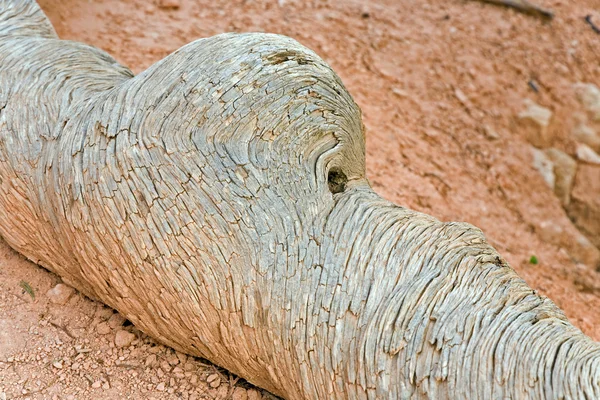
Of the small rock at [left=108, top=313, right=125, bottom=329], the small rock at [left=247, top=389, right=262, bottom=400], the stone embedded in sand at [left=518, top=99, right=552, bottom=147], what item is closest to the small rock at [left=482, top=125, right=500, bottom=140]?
the stone embedded in sand at [left=518, top=99, right=552, bottom=147]

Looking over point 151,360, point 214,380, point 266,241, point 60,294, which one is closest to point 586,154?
point 266,241

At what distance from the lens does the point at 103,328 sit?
2.51 metres

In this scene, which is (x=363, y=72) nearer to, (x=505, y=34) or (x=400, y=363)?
(x=505, y=34)

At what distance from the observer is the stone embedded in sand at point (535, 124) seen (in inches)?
200

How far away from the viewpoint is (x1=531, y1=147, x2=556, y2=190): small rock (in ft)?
15.9

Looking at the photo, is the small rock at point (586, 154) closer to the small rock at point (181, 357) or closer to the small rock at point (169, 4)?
the small rock at point (169, 4)

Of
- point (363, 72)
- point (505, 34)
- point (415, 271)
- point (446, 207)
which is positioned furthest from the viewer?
point (505, 34)

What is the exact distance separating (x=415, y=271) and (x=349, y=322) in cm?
29

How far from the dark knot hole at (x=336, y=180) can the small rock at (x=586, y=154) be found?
3430 mm

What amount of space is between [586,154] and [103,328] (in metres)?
4.34

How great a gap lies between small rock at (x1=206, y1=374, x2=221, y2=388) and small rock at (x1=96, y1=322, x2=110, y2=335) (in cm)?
49

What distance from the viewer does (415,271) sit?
205 cm

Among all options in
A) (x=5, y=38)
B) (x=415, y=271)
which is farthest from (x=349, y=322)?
(x=5, y=38)

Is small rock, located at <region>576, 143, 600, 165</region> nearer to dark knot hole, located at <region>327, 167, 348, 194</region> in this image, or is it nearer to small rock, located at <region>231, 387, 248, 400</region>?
dark knot hole, located at <region>327, 167, 348, 194</region>
